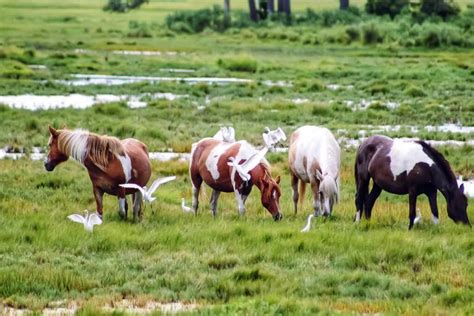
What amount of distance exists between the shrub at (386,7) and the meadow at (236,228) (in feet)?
111

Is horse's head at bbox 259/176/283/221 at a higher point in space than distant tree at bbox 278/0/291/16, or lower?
higher

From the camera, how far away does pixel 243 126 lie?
88.8 ft

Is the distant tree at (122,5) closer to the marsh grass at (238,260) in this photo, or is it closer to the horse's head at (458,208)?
the marsh grass at (238,260)

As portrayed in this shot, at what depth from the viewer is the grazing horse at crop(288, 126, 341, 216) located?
14414mm

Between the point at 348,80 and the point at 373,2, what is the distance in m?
37.5

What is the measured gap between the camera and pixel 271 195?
1441cm

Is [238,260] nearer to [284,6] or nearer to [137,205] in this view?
[137,205]

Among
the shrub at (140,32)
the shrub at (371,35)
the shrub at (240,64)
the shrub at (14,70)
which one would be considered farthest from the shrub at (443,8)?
the shrub at (14,70)

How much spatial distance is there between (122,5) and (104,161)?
301 ft

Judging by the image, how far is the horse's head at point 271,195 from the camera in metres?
14.3

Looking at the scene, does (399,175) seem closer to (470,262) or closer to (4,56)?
Result: (470,262)

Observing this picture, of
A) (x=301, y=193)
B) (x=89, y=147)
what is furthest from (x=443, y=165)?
(x=89, y=147)

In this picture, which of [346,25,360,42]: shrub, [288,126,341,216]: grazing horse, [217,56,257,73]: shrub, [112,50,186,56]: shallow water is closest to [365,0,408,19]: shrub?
[346,25,360,42]: shrub

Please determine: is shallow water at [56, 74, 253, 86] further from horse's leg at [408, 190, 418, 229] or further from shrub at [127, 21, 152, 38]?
shrub at [127, 21, 152, 38]
